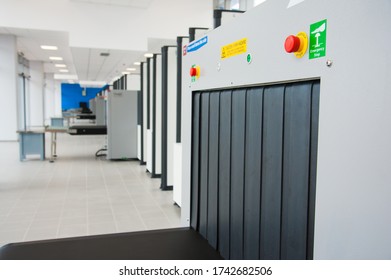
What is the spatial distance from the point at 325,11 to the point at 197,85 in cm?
88

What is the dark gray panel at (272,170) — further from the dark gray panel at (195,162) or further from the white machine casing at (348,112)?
the dark gray panel at (195,162)

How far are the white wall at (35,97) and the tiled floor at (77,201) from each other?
1039cm

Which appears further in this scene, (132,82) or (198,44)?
(132,82)

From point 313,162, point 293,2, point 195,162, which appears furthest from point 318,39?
point 195,162

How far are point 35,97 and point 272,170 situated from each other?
18.1m

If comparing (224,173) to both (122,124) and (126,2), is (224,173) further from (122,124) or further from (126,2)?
(126,2)

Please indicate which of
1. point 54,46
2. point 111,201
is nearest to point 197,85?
point 111,201

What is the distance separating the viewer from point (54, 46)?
1255 centimetres

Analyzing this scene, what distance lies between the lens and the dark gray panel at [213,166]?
152 centimetres

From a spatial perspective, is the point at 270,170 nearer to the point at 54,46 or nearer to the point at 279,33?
the point at 279,33

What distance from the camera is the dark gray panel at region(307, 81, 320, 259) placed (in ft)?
3.05

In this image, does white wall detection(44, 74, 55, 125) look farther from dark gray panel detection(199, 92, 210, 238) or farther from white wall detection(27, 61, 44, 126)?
dark gray panel detection(199, 92, 210, 238)

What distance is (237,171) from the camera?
4.45 feet

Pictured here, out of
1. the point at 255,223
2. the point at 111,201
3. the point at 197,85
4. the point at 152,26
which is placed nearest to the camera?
the point at 255,223
